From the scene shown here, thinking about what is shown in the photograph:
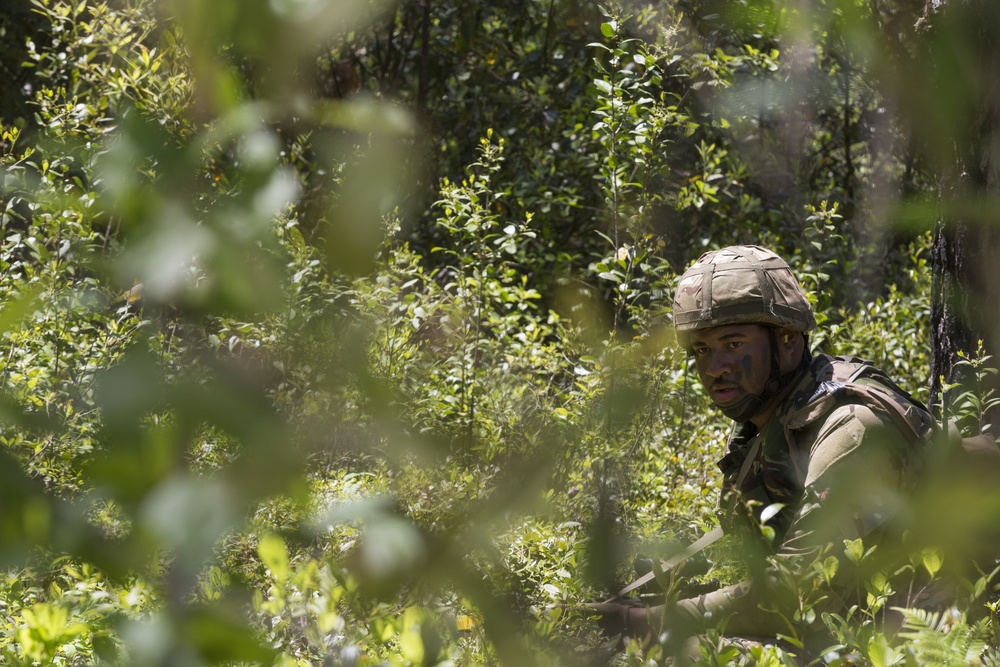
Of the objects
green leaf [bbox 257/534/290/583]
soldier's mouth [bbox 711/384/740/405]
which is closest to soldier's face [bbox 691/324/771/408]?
soldier's mouth [bbox 711/384/740/405]

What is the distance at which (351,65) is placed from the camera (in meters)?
0.54

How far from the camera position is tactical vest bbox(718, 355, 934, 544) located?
259 cm

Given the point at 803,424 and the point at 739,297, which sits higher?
the point at 739,297

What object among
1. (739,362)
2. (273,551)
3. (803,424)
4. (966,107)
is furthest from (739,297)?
(273,551)

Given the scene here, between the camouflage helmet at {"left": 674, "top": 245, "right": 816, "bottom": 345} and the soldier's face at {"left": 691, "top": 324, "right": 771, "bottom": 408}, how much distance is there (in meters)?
0.03

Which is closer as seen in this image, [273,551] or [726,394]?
[273,551]

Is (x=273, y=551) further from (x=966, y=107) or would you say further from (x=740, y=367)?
(x=740, y=367)

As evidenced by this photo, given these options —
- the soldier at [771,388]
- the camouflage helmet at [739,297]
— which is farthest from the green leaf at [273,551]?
the camouflage helmet at [739,297]

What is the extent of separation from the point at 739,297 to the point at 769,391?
0.27m

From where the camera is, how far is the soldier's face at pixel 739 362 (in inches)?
115

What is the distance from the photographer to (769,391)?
2.93 m

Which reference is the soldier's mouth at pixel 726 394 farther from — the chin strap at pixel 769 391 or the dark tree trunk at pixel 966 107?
the dark tree trunk at pixel 966 107

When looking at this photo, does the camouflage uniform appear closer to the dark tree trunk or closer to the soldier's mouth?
the soldier's mouth

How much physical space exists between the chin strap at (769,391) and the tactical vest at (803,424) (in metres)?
0.05
